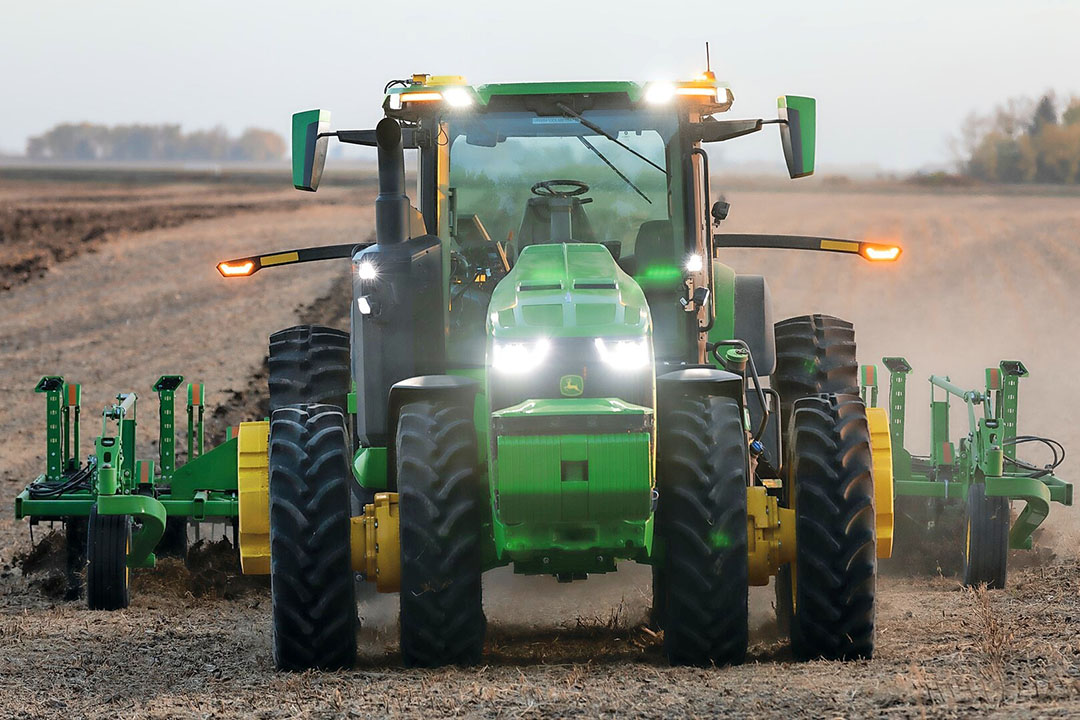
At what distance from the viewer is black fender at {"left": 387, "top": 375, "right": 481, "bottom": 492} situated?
6957mm

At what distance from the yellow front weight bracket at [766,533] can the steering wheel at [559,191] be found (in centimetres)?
188

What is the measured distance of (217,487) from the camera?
9.77 metres

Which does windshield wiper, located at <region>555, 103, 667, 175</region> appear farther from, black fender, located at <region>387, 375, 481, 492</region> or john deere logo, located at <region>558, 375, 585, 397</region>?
john deere logo, located at <region>558, 375, 585, 397</region>

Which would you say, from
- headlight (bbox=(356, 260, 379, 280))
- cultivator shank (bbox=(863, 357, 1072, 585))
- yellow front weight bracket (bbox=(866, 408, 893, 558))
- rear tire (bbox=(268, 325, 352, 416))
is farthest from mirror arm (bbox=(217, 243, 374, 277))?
cultivator shank (bbox=(863, 357, 1072, 585))

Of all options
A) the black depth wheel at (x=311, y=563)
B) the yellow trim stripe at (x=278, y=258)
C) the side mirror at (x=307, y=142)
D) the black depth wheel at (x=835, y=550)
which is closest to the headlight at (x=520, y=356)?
the black depth wheel at (x=311, y=563)

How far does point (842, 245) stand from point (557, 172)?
80.6 inches

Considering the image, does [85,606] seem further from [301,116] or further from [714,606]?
[714,606]

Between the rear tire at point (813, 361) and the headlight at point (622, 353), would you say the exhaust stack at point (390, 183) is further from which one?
the rear tire at point (813, 361)

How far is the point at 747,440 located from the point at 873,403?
15.3 ft

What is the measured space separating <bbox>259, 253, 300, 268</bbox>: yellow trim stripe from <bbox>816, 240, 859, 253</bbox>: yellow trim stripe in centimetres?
323

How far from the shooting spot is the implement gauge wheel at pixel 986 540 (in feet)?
30.7

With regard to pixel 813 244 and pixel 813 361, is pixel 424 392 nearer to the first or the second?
pixel 813 244

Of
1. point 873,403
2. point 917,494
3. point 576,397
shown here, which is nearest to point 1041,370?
point 873,403

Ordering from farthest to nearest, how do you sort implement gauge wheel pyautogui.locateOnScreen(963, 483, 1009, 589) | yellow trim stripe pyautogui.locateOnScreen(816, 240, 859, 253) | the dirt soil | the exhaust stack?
implement gauge wheel pyautogui.locateOnScreen(963, 483, 1009, 589), yellow trim stripe pyautogui.locateOnScreen(816, 240, 859, 253), the exhaust stack, the dirt soil
